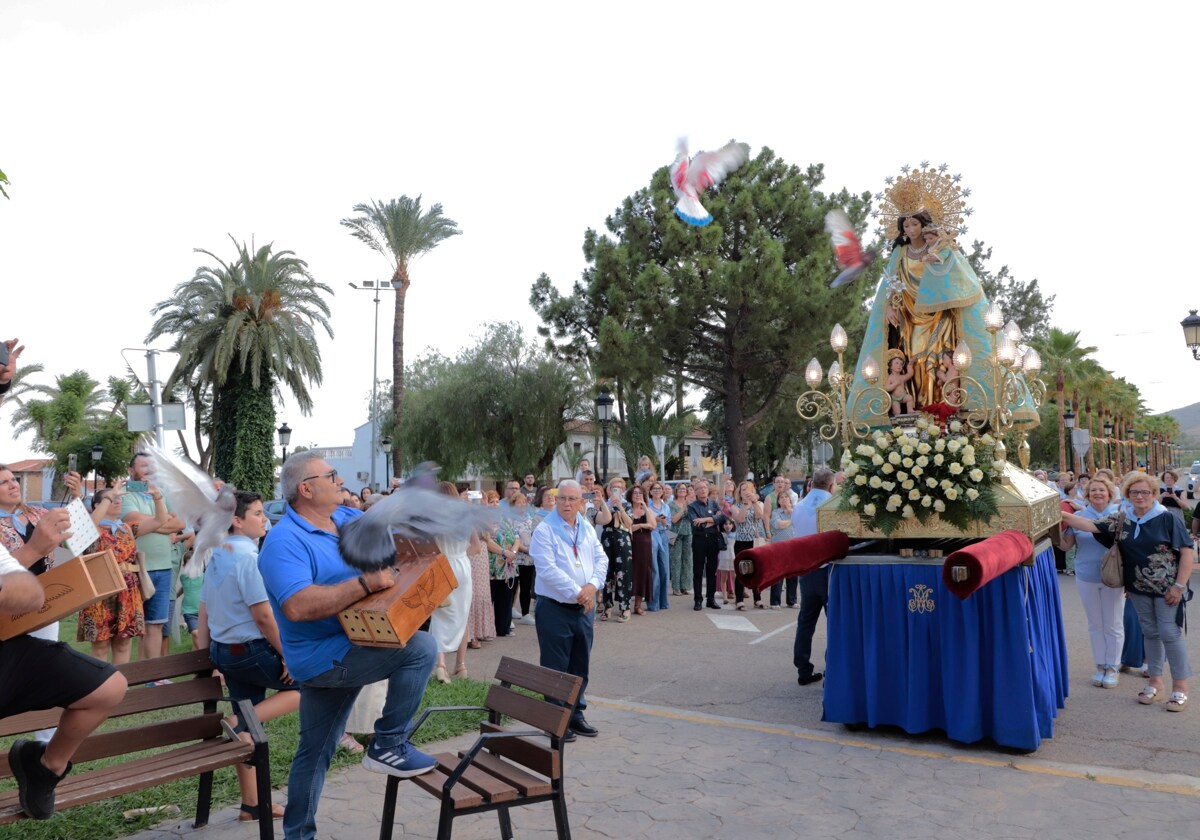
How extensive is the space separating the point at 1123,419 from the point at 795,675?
7359 cm

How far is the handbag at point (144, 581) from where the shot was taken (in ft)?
27.7

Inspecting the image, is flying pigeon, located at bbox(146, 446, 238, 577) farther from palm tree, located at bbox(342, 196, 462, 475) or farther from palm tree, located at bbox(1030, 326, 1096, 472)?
palm tree, located at bbox(1030, 326, 1096, 472)

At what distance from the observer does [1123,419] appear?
71.5m

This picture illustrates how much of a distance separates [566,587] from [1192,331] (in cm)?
1295

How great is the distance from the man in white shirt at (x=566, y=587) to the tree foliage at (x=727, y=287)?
2158cm

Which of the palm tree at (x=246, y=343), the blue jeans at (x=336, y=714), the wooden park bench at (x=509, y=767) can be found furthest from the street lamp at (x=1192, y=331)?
the palm tree at (x=246, y=343)

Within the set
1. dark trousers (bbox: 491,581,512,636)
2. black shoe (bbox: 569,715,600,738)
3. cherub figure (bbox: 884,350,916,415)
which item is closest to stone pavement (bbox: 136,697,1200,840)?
black shoe (bbox: 569,715,600,738)

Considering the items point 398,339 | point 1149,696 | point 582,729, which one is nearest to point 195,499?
point 582,729

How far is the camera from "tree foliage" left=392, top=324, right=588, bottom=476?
40000 millimetres

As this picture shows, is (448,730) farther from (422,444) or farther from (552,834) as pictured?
(422,444)

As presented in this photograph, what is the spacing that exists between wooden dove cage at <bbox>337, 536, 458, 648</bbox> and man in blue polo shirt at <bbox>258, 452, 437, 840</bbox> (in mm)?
65

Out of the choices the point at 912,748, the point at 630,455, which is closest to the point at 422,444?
the point at 630,455

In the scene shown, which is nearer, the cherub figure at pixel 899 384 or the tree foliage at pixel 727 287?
the cherub figure at pixel 899 384

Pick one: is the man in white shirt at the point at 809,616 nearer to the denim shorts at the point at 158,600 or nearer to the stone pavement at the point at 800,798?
the stone pavement at the point at 800,798
